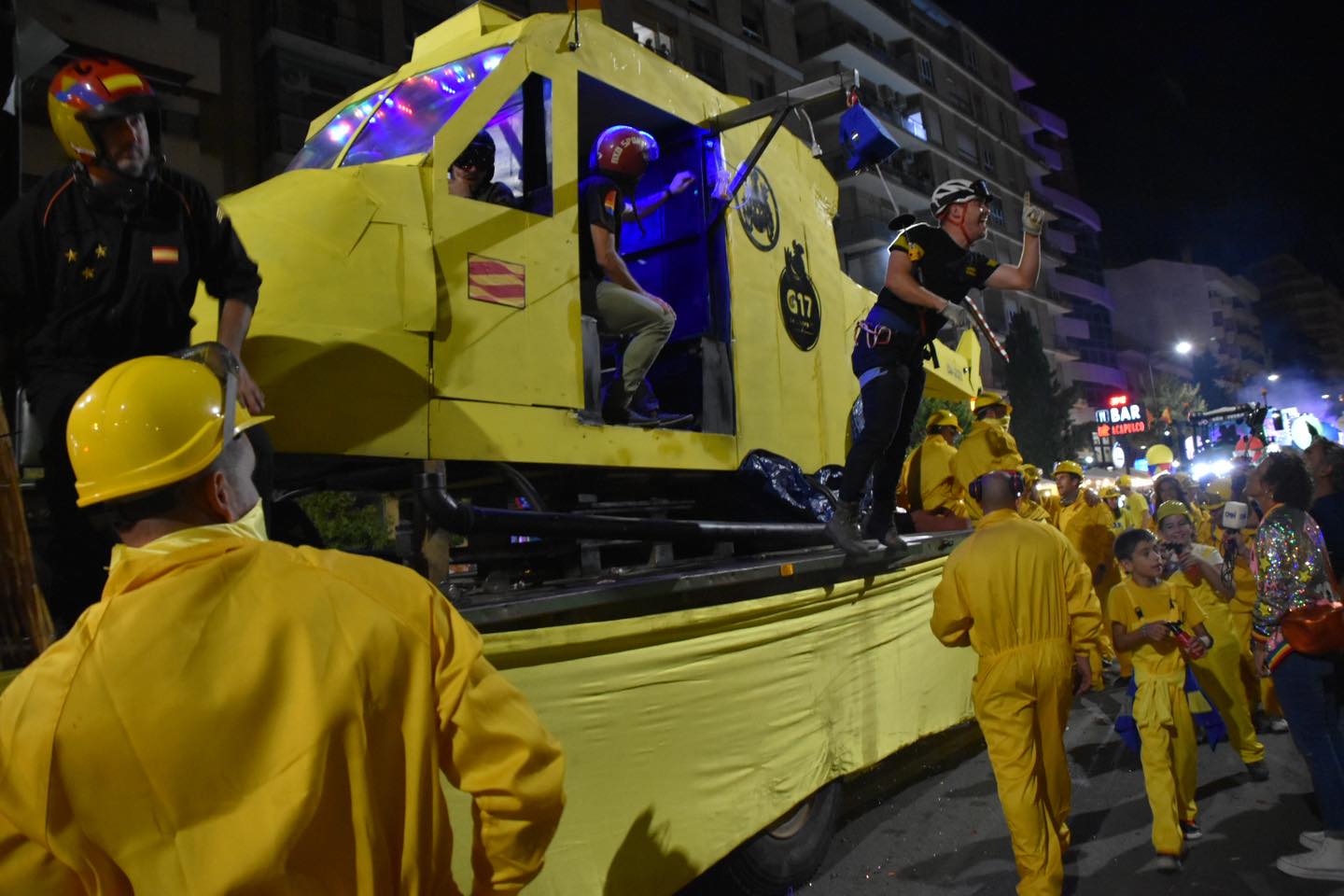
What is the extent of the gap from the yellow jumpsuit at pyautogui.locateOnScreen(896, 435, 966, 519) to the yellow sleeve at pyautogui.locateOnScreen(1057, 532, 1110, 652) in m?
2.62

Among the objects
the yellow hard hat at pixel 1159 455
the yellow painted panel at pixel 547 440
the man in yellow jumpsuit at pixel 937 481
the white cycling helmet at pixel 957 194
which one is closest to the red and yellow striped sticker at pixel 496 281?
the yellow painted panel at pixel 547 440

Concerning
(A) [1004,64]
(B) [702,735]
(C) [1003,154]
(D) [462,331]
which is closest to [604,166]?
(D) [462,331]

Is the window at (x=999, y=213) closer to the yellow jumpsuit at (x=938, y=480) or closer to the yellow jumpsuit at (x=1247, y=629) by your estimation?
the yellow jumpsuit at (x=1247, y=629)

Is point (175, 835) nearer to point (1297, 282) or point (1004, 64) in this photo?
point (1004, 64)

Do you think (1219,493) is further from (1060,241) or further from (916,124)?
(1060,241)

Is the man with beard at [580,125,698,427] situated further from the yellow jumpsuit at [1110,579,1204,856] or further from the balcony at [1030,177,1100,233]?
the balcony at [1030,177,1100,233]

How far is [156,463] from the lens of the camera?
1.41m

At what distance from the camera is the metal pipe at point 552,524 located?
298 cm

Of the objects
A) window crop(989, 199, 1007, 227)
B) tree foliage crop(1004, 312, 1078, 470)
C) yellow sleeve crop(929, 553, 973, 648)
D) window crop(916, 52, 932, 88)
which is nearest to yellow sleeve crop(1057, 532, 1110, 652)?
yellow sleeve crop(929, 553, 973, 648)

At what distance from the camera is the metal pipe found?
2.98 meters

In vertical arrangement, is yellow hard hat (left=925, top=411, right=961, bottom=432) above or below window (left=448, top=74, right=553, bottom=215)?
below

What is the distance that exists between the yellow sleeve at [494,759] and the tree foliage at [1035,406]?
3464 centimetres

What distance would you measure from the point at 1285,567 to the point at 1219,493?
323 inches

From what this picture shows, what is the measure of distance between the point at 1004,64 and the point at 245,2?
40339 millimetres
